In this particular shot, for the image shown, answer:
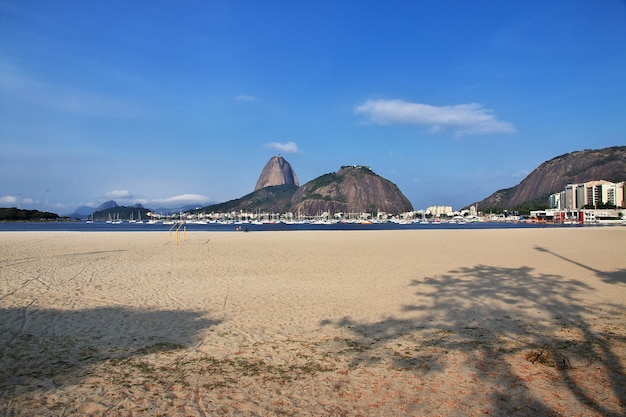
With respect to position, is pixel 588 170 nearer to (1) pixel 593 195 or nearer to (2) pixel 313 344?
(1) pixel 593 195

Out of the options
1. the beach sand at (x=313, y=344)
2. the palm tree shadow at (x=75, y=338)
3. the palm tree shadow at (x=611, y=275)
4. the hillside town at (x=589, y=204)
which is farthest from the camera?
the hillside town at (x=589, y=204)

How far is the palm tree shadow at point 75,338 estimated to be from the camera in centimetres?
472

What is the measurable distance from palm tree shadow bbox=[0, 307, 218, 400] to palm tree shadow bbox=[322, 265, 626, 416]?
2.82 m

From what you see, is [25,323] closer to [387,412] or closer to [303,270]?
[387,412]

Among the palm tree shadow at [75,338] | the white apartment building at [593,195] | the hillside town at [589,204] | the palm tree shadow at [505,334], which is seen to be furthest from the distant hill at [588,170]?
the palm tree shadow at [75,338]

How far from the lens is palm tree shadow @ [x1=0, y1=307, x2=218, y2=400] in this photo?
15.5 feet

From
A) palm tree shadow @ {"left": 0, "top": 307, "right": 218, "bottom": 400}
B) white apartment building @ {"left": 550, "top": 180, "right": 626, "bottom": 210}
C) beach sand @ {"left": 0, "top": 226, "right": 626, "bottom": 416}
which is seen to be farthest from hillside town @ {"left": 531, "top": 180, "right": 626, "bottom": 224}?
palm tree shadow @ {"left": 0, "top": 307, "right": 218, "bottom": 400}

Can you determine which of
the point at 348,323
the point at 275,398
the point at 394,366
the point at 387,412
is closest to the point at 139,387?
the point at 275,398

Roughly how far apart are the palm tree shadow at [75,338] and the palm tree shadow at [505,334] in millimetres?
2820

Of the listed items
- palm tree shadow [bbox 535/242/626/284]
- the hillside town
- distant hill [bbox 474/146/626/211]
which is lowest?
palm tree shadow [bbox 535/242/626/284]

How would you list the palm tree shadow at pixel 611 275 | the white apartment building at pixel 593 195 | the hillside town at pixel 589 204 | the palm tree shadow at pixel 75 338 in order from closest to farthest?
the palm tree shadow at pixel 75 338 → the palm tree shadow at pixel 611 275 → the hillside town at pixel 589 204 → the white apartment building at pixel 593 195

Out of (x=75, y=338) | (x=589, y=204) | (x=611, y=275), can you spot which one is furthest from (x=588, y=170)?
(x=75, y=338)

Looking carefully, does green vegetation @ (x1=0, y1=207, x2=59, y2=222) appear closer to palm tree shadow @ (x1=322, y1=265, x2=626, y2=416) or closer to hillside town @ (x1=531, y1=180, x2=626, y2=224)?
palm tree shadow @ (x1=322, y1=265, x2=626, y2=416)

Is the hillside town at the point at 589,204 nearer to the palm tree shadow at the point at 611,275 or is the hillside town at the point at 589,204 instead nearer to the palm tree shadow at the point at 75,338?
the palm tree shadow at the point at 611,275
